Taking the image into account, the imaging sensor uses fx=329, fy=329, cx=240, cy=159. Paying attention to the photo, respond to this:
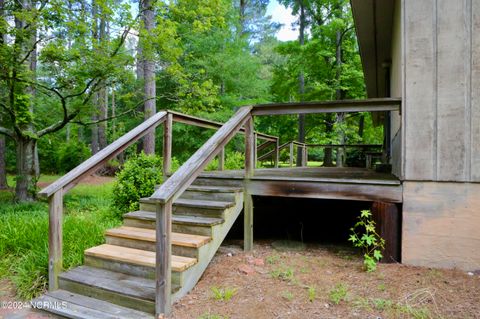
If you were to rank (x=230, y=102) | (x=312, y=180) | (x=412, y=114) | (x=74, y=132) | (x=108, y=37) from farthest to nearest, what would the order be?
(x=74, y=132)
(x=230, y=102)
(x=108, y=37)
(x=312, y=180)
(x=412, y=114)

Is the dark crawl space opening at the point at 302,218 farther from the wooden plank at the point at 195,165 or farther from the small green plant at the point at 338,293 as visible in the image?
the small green plant at the point at 338,293

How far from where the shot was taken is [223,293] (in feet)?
9.94

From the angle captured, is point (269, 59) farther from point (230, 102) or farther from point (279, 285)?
point (279, 285)

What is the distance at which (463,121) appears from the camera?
3.30 meters

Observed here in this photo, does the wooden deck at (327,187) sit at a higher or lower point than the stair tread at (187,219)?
higher

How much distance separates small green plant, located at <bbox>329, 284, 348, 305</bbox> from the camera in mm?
2841

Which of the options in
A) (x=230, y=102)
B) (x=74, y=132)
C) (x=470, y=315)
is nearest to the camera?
(x=470, y=315)

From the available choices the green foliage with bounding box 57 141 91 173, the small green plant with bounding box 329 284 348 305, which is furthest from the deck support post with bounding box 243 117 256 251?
the green foliage with bounding box 57 141 91 173

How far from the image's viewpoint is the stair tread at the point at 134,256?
9.96 ft

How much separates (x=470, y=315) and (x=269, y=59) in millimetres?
28998

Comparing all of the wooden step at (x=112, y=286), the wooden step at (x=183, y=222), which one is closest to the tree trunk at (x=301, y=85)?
the wooden step at (x=183, y=222)

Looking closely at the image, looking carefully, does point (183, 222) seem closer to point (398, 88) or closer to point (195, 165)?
point (195, 165)

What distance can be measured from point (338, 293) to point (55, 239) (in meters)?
2.69

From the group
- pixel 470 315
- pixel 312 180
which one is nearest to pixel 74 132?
pixel 312 180
